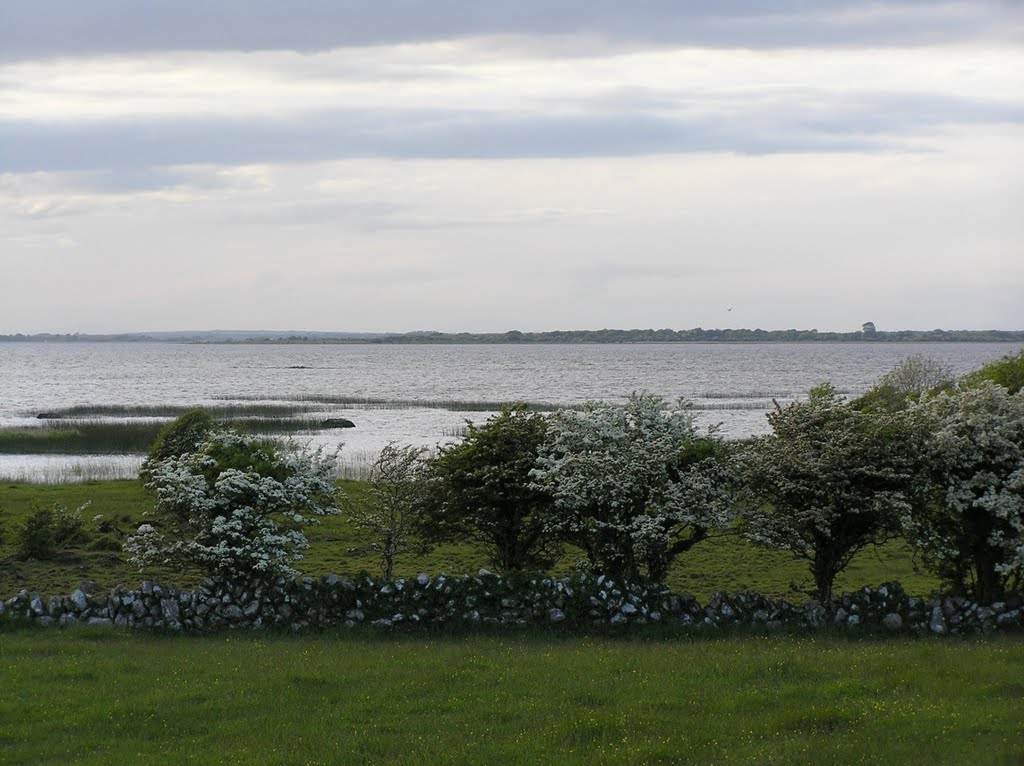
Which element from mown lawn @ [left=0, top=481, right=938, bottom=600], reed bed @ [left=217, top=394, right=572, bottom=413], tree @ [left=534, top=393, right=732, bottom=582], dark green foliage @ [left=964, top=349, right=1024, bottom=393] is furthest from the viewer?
→ reed bed @ [left=217, top=394, right=572, bottom=413]

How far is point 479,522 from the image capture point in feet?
65.5

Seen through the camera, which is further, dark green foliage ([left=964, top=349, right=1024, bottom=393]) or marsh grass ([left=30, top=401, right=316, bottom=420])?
marsh grass ([left=30, top=401, right=316, bottom=420])

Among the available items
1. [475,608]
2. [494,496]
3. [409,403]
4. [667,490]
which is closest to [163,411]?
[409,403]

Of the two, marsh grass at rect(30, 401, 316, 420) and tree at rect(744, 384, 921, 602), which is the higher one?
tree at rect(744, 384, 921, 602)

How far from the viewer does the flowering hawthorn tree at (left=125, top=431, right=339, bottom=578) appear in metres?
17.5

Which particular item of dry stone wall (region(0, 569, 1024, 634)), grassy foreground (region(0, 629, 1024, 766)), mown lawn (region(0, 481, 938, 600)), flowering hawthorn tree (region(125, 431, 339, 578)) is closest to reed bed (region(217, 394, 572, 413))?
mown lawn (region(0, 481, 938, 600))

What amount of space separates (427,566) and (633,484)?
20.9 ft

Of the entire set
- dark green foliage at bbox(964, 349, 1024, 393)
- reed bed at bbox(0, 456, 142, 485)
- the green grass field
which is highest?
dark green foliage at bbox(964, 349, 1024, 393)

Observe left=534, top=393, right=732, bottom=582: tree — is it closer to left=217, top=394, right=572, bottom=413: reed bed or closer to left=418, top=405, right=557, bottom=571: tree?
left=418, top=405, right=557, bottom=571: tree

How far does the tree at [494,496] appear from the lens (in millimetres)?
19828

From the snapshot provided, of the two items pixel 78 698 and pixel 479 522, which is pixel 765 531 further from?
pixel 78 698

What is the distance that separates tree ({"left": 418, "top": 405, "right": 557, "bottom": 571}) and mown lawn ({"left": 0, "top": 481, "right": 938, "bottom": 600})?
1.46m

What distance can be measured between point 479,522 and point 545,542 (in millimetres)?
1388

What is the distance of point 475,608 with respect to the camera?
17.1 metres
